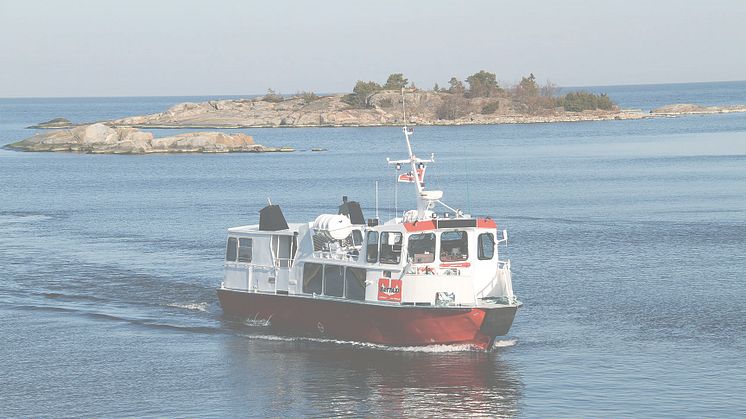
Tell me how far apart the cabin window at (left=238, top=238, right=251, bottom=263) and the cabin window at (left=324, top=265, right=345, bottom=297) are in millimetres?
4170

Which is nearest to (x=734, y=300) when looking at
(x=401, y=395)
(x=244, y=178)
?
(x=401, y=395)

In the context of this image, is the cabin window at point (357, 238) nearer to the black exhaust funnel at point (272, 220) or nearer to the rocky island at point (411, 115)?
the black exhaust funnel at point (272, 220)

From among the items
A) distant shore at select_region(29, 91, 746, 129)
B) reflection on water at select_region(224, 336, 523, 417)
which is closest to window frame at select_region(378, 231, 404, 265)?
reflection on water at select_region(224, 336, 523, 417)

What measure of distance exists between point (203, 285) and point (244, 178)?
56532 millimetres

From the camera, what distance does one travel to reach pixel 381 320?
122 ft

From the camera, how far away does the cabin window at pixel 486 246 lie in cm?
3756

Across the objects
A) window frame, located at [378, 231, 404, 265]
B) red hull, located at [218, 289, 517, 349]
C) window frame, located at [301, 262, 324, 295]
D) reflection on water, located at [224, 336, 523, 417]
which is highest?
window frame, located at [378, 231, 404, 265]

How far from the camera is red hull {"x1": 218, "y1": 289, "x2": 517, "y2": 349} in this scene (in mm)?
36062

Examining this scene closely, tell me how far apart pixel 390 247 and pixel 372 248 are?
2.31 feet

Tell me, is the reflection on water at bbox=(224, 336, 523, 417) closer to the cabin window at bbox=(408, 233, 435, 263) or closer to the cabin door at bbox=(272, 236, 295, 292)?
the cabin door at bbox=(272, 236, 295, 292)

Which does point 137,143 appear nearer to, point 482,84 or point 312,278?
point 482,84

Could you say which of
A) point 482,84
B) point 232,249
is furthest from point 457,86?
point 232,249

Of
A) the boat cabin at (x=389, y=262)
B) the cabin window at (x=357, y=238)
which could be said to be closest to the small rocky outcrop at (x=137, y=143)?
the boat cabin at (x=389, y=262)

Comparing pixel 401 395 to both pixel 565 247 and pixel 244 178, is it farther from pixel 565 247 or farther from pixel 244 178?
pixel 244 178
